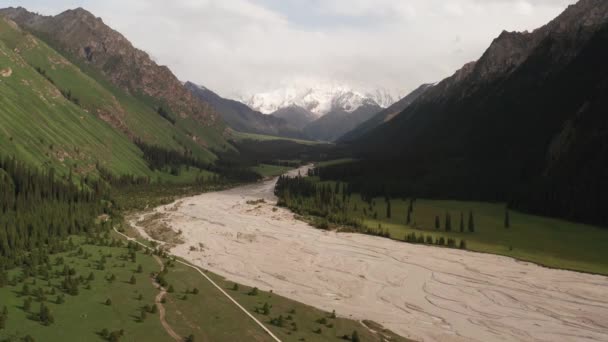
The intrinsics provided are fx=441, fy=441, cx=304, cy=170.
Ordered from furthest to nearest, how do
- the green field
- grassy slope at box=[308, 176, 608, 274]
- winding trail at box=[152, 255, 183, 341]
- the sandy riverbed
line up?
1. grassy slope at box=[308, 176, 608, 274]
2. the sandy riverbed
3. winding trail at box=[152, 255, 183, 341]
4. the green field

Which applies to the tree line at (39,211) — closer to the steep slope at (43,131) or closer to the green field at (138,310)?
the green field at (138,310)

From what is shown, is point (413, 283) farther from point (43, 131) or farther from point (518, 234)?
point (43, 131)

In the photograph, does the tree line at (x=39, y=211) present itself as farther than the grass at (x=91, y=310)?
Yes

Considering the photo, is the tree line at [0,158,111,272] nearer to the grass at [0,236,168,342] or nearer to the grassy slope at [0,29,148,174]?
the grass at [0,236,168,342]

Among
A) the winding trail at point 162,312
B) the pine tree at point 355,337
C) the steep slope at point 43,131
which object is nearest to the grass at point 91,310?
the winding trail at point 162,312

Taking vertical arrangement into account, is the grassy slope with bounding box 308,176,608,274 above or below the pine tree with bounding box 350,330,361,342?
above

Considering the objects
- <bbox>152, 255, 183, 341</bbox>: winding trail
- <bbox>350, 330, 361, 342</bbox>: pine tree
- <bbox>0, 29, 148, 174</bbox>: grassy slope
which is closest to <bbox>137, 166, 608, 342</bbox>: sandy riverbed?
<bbox>350, 330, 361, 342</bbox>: pine tree
